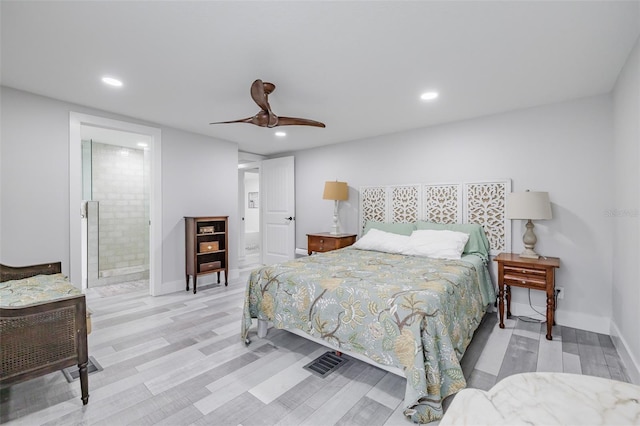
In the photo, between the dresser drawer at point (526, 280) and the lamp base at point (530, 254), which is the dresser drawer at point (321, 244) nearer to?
the dresser drawer at point (526, 280)

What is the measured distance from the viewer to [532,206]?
2922 mm

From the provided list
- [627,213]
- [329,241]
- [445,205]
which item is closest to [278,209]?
[329,241]

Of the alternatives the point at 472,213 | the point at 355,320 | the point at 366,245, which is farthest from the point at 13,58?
the point at 472,213

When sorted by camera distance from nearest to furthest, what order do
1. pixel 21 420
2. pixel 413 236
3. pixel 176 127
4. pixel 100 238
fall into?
1. pixel 21 420
2. pixel 413 236
3. pixel 176 127
4. pixel 100 238

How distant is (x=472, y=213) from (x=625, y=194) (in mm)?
1412

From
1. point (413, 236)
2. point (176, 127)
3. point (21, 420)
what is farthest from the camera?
point (176, 127)

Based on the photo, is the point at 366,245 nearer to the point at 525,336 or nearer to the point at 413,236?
the point at 413,236

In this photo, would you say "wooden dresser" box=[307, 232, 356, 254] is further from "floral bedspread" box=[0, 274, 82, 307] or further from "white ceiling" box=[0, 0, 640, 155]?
"floral bedspread" box=[0, 274, 82, 307]

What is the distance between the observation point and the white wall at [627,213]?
2021 millimetres

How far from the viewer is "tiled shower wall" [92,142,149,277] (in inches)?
193

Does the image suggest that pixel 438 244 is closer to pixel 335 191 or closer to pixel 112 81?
pixel 335 191

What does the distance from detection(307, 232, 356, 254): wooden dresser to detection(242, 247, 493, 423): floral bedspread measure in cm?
135

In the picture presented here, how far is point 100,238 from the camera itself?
485cm

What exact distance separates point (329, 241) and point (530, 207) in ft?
8.35
